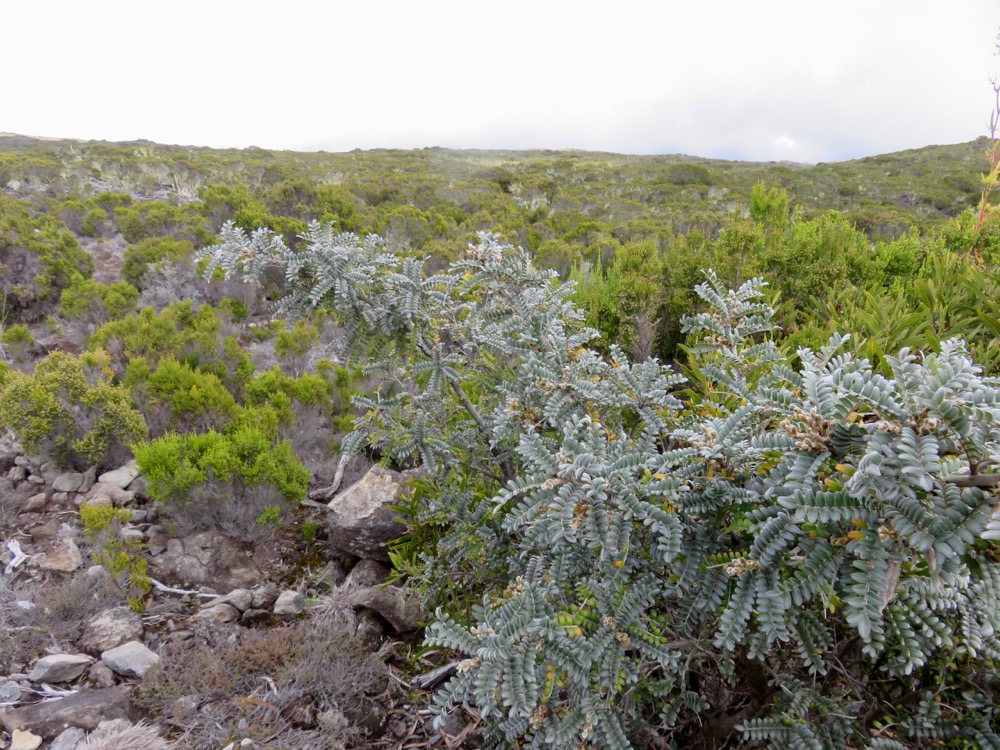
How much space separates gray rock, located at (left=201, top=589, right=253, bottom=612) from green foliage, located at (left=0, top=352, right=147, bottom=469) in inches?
66.1

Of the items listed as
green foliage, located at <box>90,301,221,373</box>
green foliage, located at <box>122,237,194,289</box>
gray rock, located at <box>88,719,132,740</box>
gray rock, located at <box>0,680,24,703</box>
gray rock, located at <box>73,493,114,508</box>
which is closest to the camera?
gray rock, located at <box>88,719,132,740</box>

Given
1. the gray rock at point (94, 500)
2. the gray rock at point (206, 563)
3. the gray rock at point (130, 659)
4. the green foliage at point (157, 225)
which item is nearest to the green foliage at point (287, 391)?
the gray rock at point (94, 500)

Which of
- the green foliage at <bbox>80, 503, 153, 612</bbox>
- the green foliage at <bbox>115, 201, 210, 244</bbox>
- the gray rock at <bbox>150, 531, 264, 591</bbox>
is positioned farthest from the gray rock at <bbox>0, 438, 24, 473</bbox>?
the green foliage at <bbox>115, 201, 210, 244</bbox>

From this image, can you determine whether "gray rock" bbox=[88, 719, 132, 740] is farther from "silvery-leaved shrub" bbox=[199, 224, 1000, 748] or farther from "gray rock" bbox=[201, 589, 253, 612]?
"silvery-leaved shrub" bbox=[199, 224, 1000, 748]

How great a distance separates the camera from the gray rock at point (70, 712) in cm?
208

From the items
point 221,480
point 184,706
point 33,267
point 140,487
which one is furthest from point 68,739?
point 33,267

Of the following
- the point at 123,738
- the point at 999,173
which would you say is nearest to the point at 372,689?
the point at 123,738

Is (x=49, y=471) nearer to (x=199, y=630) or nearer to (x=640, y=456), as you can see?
(x=199, y=630)

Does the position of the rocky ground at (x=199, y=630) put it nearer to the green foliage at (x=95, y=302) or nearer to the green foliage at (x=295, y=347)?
the green foliage at (x=295, y=347)

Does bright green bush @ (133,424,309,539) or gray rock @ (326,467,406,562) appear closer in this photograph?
gray rock @ (326,467,406,562)

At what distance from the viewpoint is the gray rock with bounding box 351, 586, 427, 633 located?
2635 millimetres

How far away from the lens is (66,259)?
764 centimetres

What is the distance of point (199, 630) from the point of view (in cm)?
264

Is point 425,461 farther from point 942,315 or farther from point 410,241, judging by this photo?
point 410,241
